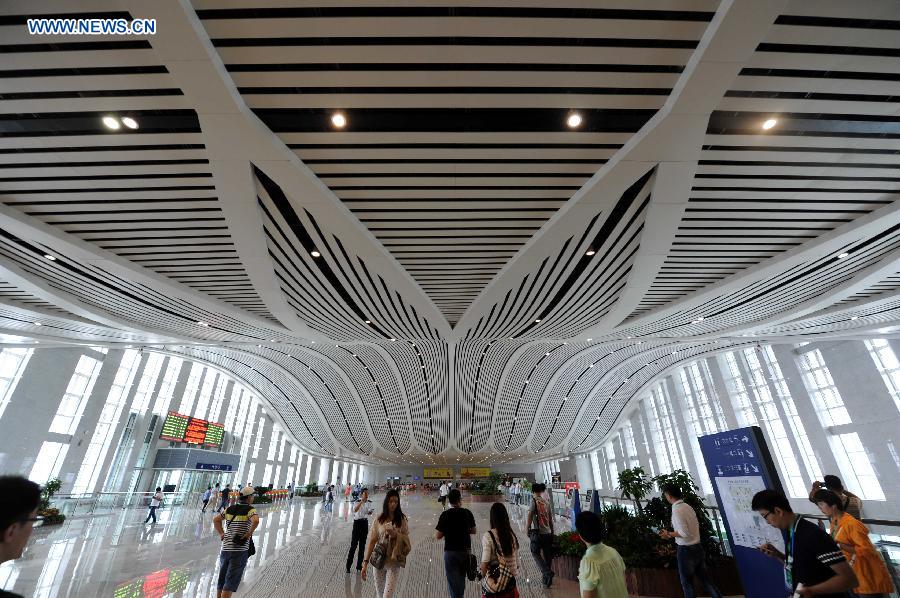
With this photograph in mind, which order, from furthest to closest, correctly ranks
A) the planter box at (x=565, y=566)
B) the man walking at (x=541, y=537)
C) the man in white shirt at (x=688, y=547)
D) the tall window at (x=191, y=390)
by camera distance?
the tall window at (x=191, y=390) → the planter box at (x=565, y=566) → the man walking at (x=541, y=537) → the man in white shirt at (x=688, y=547)

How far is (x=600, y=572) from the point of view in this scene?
2291 millimetres

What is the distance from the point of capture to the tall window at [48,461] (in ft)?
59.6

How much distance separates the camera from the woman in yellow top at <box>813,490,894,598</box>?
289 centimetres

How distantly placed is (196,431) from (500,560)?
30.5 m

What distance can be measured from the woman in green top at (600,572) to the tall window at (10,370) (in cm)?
2463

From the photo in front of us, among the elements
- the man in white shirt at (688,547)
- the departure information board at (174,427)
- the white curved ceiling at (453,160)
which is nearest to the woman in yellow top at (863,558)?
the man in white shirt at (688,547)

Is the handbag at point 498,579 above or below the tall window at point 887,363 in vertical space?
below

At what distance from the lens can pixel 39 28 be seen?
4.07 m

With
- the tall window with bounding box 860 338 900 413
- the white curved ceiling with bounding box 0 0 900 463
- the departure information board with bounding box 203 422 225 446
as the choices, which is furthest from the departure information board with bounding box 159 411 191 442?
the tall window with bounding box 860 338 900 413

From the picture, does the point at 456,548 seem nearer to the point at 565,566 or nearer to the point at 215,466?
the point at 565,566

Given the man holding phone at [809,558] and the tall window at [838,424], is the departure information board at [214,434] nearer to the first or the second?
the man holding phone at [809,558]

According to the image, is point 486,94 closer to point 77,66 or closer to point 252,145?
point 252,145

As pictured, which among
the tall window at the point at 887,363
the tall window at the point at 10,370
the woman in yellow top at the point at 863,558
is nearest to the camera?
the woman in yellow top at the point at 863,558

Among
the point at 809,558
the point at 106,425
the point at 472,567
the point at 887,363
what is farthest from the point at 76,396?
the point at 887,363
